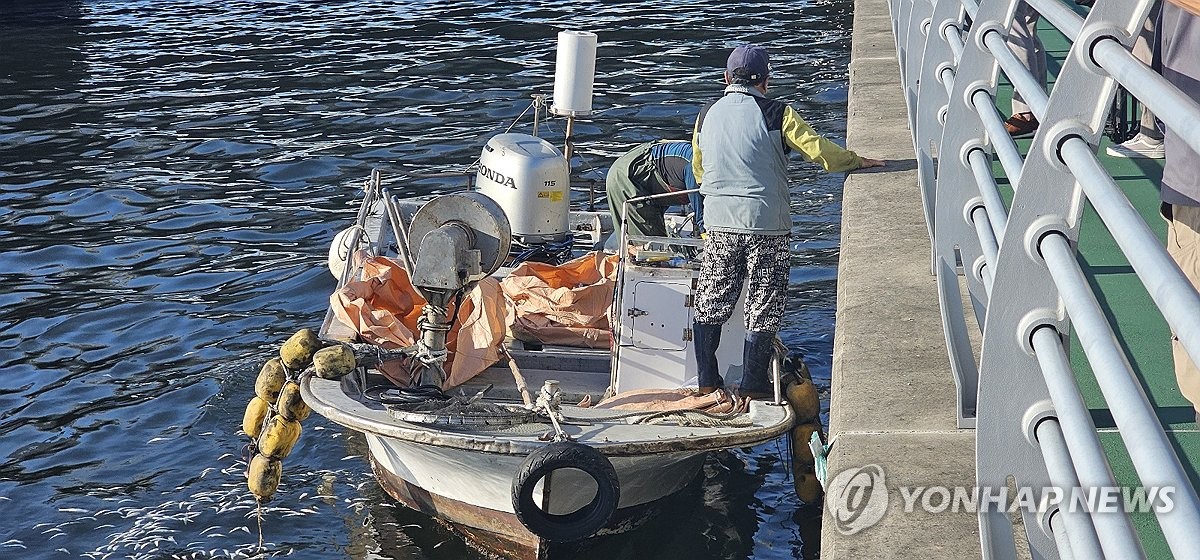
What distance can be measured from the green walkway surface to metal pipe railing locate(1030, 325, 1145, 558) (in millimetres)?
1151

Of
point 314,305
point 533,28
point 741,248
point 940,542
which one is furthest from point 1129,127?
point 533,28

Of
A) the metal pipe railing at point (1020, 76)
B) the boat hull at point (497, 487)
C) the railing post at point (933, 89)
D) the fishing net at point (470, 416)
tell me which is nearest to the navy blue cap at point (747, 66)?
the railing post at point (933, 89)

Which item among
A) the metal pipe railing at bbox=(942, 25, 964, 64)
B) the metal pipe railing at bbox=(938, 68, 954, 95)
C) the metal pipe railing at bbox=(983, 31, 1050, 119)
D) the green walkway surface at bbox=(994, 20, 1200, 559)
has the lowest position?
the green walkway surface at bbox=(994, 20, 1200, 559)

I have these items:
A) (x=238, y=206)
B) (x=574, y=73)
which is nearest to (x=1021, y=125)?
(x=574, y=73)

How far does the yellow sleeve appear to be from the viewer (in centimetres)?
702

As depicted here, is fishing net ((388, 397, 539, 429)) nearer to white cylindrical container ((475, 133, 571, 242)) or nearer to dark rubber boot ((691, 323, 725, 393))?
dark rubber boot ((691, 323, 725, 393))

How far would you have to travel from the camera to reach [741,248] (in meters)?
7.48

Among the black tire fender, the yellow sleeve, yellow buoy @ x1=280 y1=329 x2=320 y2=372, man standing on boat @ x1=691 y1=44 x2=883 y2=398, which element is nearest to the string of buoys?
yellow buoy @ x1=280 y1=329 x2=320 y2=372

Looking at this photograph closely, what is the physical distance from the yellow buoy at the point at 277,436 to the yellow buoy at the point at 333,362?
1.26 feet

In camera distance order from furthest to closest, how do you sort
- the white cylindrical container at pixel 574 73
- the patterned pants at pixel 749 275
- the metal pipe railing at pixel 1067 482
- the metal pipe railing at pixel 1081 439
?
1. the white cylindrical container at pixel 574 73
2. the patterned pants at pixel 749 275
3. the metal pipe railing at pixel 1067 482
4. the metal pipe railing at pixel 1081 439

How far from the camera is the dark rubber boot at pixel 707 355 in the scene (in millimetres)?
7668

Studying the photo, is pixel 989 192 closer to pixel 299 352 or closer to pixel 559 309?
pixel 559 309

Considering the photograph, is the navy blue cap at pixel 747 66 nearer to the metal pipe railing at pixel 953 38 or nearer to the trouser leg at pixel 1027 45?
the trouser leg at pixel 1027 45

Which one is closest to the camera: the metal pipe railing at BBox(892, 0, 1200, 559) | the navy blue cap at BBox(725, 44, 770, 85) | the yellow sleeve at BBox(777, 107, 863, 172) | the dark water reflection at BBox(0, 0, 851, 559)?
the metal pipe railing at BBox(892, 0, 1200, 559)
